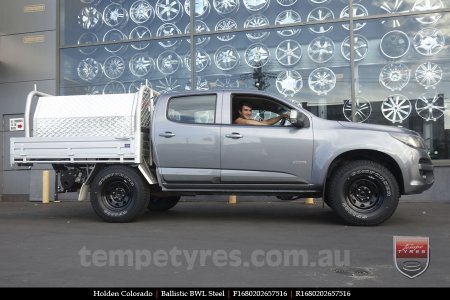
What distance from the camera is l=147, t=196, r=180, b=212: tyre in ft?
28.9

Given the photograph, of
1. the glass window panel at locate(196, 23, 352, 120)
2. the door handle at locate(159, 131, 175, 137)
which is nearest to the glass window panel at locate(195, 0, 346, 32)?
the glass window panel at locate(196, 23, 352, 120)

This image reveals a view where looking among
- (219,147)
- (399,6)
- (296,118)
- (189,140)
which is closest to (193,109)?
(189,140)

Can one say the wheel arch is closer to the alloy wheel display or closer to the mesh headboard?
the mesh headboard

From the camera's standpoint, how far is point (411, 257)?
4.06m

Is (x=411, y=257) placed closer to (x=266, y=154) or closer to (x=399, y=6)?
(x=266, y=154)

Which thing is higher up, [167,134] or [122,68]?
[122,68]

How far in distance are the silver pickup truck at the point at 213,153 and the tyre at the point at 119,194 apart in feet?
0.05

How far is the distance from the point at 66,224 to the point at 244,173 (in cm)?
300

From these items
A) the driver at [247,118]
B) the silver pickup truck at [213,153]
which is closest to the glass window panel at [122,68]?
the silver pickup truck at [213,153]

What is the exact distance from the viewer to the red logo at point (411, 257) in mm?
4035

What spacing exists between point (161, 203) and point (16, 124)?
652 cm

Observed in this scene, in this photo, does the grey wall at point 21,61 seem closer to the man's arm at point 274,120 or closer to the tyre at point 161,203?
the tyre at point 161,203

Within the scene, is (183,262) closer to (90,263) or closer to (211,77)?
(90,263)

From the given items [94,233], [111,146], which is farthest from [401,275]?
[111,146]
